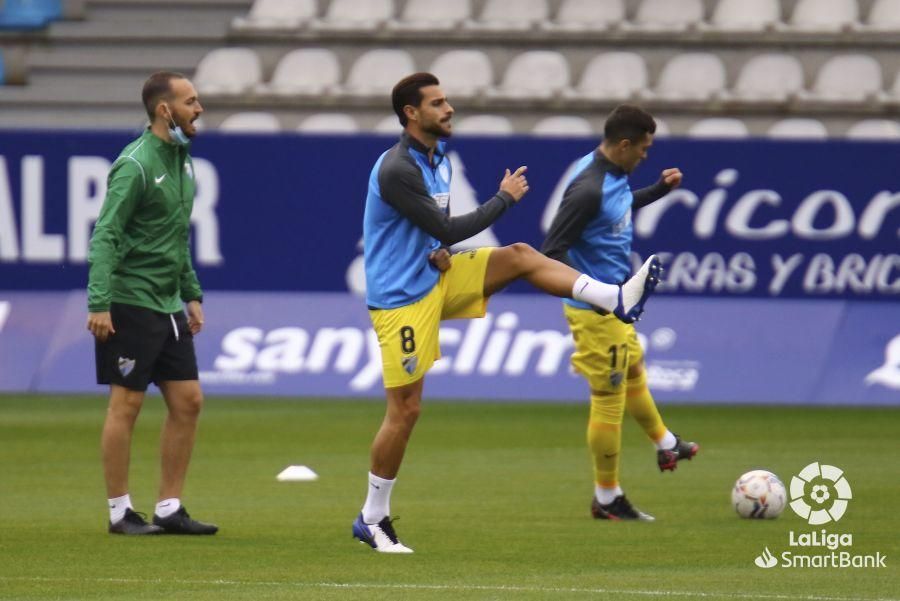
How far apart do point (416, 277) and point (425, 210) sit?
37 centimetres

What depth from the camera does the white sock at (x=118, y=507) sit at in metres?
9.39

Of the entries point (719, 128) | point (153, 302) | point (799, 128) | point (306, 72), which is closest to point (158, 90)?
point (153, 302)

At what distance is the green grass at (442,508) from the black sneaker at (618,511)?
92 mm

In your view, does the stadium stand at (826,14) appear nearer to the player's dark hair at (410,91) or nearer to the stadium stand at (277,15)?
the stadium stand at (277,15)

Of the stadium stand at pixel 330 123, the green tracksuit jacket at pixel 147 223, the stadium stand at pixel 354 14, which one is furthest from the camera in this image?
the stadium stand at pixel 354 14

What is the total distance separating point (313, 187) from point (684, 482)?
7.77 m

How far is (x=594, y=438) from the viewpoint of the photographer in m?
10.1

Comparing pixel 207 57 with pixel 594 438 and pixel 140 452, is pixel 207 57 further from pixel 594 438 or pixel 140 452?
pixel 594 438

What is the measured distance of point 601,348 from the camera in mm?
10086

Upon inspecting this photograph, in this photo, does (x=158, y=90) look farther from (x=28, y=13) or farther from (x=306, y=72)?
(x=28, y=13)

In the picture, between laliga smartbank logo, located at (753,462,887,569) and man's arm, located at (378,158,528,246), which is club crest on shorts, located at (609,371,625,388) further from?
man's arm, located at (378,158,528,246)

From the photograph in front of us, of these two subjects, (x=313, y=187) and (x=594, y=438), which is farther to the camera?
(x=313, y=187)

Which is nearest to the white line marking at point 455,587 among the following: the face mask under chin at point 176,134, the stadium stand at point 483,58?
the face mask under chin at point 176,134

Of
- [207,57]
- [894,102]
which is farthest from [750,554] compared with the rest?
[207,57]
